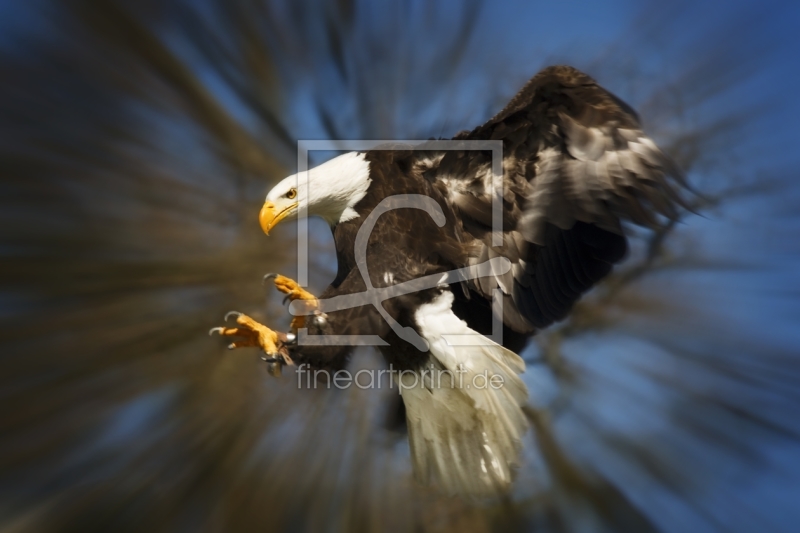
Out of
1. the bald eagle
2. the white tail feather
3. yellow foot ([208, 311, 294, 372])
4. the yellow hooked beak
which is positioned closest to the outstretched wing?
the bald eagle

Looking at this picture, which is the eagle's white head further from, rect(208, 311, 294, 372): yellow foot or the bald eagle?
rect(208, 311, 294, 372): yellow foot

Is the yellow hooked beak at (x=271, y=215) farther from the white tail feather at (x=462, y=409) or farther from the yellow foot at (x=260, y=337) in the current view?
the white tail feather at (x=462, y=409)

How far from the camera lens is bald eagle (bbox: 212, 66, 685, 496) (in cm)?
185

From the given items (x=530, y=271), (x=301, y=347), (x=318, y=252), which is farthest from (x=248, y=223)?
(x=530, y=271)

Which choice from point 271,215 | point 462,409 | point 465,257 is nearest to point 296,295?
point 271,215

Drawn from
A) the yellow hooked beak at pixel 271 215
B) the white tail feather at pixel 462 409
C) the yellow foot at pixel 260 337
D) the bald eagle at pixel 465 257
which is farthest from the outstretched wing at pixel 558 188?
the yellow foot at pixel 260 337

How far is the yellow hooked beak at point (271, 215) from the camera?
2.12 metres

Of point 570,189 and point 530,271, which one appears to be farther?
point 530,271

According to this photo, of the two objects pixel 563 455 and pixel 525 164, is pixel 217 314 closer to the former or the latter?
pixel 525 164

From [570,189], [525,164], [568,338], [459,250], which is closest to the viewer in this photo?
[570,189]

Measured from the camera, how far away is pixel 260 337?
1970mm

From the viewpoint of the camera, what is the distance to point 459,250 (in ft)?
6.82

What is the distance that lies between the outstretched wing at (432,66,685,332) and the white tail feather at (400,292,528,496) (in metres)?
0.17

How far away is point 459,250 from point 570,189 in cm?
44
